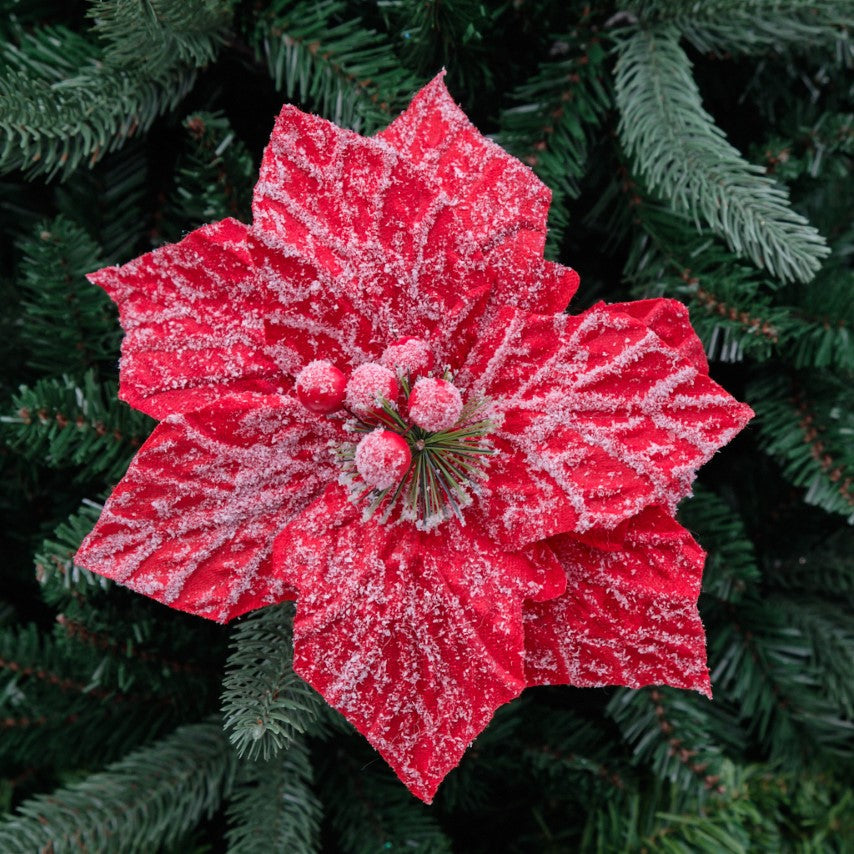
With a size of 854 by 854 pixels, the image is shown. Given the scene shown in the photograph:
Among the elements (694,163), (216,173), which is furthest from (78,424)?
(694,163)

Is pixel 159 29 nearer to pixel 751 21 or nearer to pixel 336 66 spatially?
pixel 336 66

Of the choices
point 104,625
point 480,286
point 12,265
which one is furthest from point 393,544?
point 12,265

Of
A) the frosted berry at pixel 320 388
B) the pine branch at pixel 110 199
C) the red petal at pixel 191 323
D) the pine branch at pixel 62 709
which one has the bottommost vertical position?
the pine branch at pixel 62 709

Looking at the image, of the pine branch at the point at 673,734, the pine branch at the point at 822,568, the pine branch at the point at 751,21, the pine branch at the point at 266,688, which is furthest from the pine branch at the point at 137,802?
the pine branch at the point at 751,21

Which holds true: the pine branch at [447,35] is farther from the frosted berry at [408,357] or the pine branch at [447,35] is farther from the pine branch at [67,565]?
the pine branch at [67,565]

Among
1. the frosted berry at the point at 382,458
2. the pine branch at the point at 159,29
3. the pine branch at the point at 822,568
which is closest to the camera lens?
the frosted berry at the point at 382,458

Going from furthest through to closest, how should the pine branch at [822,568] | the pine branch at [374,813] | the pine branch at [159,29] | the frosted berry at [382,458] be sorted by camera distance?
the pine branch at [822,568] < the pine branch at [374,813] < the pine branch at [159,29] < the frosted berry at [382,458]
